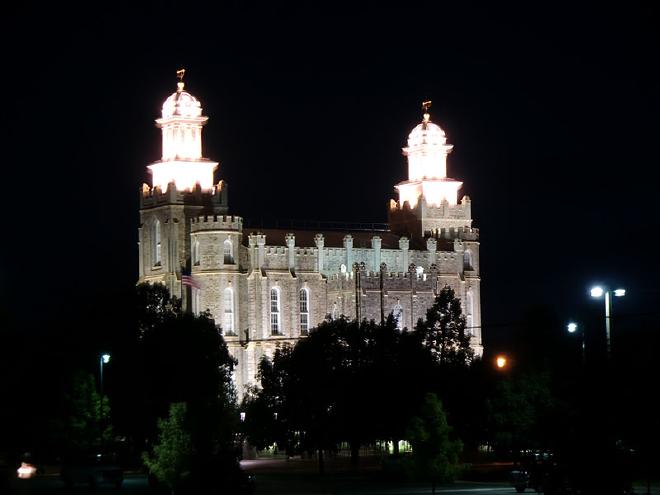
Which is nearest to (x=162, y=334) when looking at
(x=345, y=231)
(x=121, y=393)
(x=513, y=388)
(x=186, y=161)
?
(x=121, y=393)

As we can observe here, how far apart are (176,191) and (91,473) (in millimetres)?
58948

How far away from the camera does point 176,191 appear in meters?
135

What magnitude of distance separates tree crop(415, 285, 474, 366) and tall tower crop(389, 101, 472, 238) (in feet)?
121

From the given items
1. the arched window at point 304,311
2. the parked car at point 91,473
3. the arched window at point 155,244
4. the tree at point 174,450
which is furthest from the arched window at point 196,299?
the tree at point 174,450

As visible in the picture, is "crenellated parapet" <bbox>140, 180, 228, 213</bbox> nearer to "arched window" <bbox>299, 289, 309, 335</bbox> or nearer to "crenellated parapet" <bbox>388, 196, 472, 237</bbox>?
"arched window" <bbox>299, 289, 309, 335</bbox>

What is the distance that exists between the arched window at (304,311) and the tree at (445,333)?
76.7 ft

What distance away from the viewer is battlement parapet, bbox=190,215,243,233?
131 meters

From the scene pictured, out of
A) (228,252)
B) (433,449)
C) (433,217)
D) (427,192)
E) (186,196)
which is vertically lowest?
(433,449)

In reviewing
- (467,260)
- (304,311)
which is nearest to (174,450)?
(304,311)

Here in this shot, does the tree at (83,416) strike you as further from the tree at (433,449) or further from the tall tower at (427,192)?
the tall tower at (427,192)

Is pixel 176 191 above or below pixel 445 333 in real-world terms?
above

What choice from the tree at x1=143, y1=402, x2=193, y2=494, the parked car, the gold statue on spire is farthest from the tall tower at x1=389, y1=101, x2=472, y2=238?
the tree at x1=143, y1=402, x2=193, y2=494

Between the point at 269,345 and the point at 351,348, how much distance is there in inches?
1181

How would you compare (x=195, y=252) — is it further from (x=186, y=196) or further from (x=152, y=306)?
(x=152, y=306)
